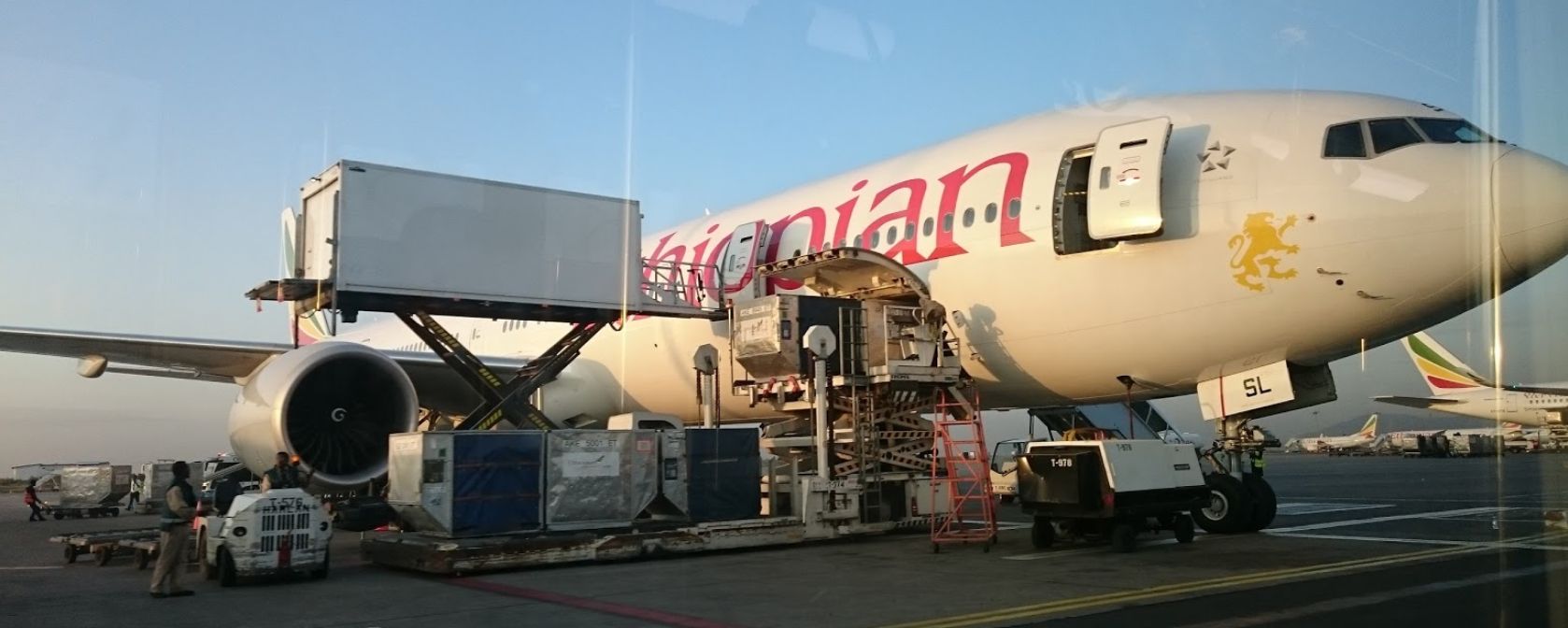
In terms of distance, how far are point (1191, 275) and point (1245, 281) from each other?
0.46m

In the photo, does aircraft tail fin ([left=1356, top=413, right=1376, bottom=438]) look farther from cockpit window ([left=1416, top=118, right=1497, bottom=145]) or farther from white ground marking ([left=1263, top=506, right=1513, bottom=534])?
cockpit window ([left=1416, top=118, right=1497, bottom=145])

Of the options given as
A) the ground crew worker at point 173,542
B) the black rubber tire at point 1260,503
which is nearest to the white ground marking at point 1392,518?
the black rubber tire at point 1260,503

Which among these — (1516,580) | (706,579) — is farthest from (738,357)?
(1516,580)

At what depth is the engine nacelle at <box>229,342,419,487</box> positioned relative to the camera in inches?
446

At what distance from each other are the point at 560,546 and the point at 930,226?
17.4 ft

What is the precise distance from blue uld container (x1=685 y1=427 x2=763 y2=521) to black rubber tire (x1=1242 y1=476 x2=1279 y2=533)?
519 centimetres

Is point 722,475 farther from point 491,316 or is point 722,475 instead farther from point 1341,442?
point 1341,442

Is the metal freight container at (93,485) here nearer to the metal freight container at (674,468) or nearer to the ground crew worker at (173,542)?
the ground crew worker at (173,542)

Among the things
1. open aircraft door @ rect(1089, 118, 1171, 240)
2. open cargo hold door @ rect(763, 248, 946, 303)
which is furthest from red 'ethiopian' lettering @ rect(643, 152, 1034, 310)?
open aircraft door @ rect(1089, 118, 1171, 240)

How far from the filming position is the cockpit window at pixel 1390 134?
9211 mm

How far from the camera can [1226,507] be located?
11.1 metres

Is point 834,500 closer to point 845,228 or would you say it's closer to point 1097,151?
point 845,228

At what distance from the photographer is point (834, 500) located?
11.1 m

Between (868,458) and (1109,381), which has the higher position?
(1109,381)
